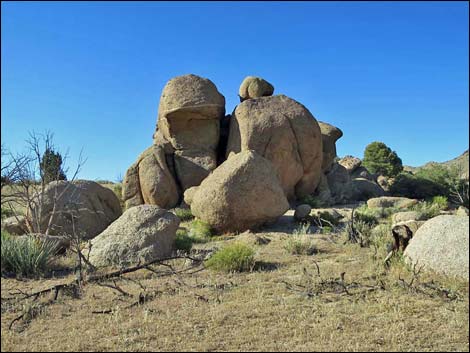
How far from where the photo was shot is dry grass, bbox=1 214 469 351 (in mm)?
4523

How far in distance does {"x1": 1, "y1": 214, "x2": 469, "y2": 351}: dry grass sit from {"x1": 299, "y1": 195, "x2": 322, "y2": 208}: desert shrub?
1151 cm

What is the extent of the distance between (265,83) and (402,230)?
14060mm

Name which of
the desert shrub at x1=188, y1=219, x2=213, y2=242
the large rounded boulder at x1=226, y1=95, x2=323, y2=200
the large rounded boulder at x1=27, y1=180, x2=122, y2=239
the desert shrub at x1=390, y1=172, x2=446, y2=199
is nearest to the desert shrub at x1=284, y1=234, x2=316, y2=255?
the desert shrub at x1=188, y1=219, x2=213, y2=242

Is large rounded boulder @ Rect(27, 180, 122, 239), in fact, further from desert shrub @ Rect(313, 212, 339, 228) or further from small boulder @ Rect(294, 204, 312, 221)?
desert shrub @ Rect(313, 212, 339, 228)

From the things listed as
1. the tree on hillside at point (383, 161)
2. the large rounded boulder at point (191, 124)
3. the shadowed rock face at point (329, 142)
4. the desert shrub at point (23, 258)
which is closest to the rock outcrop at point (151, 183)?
the large rounded boulder at point (191, 124)

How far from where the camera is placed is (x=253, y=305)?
572cm

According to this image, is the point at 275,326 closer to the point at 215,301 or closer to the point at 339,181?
the point at 215,301

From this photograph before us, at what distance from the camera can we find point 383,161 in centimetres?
3644

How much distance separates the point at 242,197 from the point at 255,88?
32.6 feet

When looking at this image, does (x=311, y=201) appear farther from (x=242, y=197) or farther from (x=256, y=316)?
(x=256, y=316)

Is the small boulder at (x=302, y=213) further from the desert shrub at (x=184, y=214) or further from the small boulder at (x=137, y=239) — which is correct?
the small boulder at (x=137, y=239)

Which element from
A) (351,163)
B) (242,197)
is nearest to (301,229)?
(242,197)

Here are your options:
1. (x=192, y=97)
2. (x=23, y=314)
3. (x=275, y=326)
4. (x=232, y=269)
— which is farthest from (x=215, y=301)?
(x=192, y=97)

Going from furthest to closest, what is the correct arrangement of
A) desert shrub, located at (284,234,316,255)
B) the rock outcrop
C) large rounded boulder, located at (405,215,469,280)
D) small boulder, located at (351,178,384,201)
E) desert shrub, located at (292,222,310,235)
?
small boulder, located at (351,178,384,201), the rock outcrop, desert shrub, located at (292,222,310,235), desert shrub, located at (284,234,316,255), large rounded boulder, located at (405,215,469,280)
